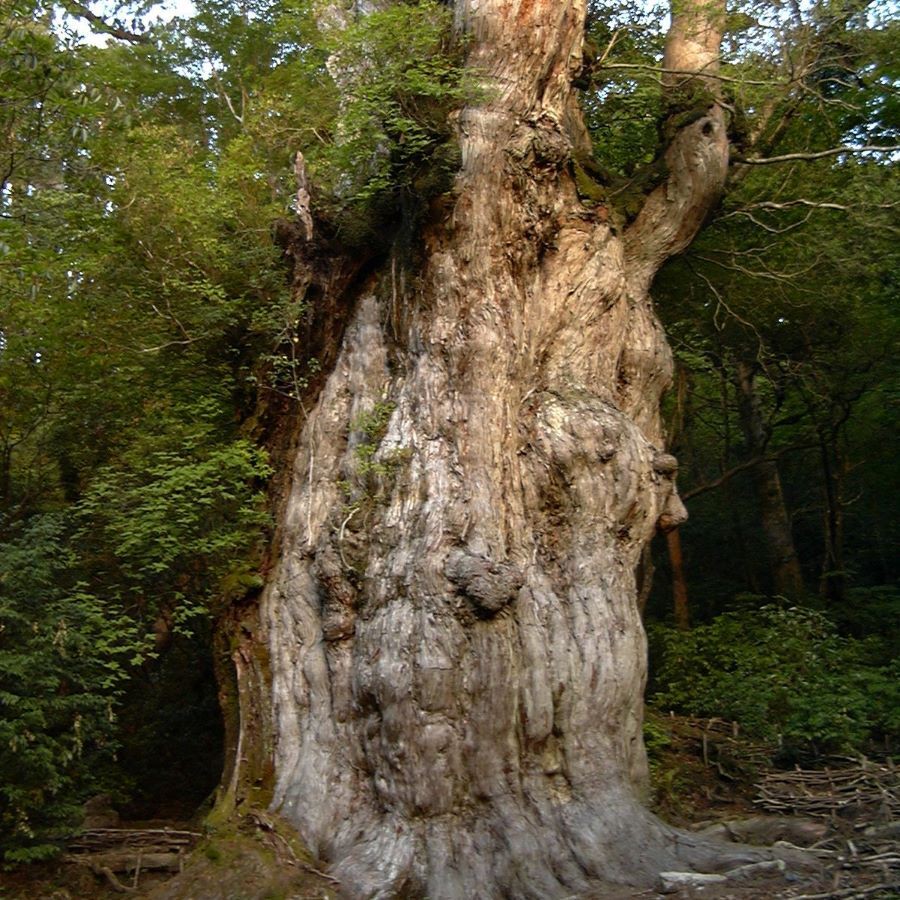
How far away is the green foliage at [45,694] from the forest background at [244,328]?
0.08ft

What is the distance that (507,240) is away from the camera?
8.47 meters

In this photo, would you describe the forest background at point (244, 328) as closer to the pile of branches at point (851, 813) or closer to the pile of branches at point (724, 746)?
the pile of branches at point (724, 746)

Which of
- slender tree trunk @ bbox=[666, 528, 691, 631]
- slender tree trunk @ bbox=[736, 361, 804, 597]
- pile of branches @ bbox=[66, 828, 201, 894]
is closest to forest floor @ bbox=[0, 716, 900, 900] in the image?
pile of branches @ bbox=[66, 828, 201, 894]

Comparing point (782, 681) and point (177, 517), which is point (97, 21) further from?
point (782, 681)

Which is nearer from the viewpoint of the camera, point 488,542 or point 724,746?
point 488,542

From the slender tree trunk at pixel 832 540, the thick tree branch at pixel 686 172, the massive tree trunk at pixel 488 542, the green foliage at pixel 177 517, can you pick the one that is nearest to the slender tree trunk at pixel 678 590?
the slender tree trunk at pixel 832 540

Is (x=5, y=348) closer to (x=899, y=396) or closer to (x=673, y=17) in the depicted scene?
(x=673, y=17)

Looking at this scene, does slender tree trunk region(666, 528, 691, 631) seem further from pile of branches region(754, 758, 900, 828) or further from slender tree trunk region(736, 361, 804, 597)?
pile of branches region(754, 758, 900, 828)

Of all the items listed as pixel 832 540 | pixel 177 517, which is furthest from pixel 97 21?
pixel 832 540

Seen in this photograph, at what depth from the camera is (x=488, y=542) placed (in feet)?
24.0

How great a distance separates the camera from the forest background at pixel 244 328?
25.1 feet

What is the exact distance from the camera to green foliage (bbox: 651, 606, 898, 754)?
991 cm

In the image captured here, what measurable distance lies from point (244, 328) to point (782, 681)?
6922 mm

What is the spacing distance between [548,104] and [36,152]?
4.52m
